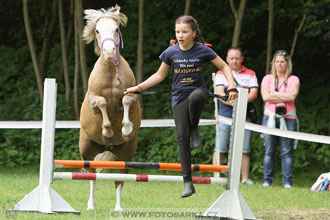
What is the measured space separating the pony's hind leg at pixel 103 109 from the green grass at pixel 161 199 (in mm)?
789

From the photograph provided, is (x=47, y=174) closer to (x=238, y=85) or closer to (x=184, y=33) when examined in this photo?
(x=184, y=33)

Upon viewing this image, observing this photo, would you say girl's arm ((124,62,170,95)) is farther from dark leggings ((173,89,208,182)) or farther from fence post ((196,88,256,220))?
fence post ((196,88,256,220))

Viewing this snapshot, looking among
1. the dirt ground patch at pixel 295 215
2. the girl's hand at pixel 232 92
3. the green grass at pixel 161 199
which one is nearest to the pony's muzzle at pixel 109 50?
the girl's hand at pixel 232 92

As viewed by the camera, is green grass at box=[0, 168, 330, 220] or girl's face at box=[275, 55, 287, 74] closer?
green grass at box=[0, 168, 330, 220]

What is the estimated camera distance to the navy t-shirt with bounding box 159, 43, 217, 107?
218 inches

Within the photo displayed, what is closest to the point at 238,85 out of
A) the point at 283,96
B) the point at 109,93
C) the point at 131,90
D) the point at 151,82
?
the point at 283,96

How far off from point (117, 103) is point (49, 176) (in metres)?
1.06

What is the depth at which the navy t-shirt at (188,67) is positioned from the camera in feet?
18.2

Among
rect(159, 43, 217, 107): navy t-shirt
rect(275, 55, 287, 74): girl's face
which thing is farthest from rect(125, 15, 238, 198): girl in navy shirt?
rect(275, 55, 287, 74): girl's face

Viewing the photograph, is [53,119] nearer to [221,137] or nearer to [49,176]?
[49,176]

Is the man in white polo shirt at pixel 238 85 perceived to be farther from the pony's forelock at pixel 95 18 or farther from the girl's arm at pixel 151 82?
the girl's arm at pixel 151 82

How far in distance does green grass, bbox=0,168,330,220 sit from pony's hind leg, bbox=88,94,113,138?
2.59 ft

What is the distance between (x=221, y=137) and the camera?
31.5 ft

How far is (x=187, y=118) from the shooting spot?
5508mm
